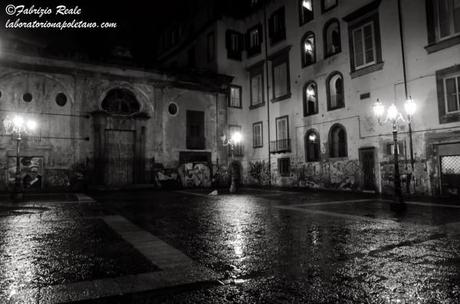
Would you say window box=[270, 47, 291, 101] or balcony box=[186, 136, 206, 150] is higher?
window box=[270, 47, 291, 101]

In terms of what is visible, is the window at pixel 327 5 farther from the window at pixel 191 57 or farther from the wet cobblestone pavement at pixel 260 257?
the wet cobblestone pavement at pixel 260 257

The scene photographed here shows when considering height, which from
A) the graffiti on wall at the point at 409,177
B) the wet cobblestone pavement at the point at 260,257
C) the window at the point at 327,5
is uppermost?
the window at the point at 327,5

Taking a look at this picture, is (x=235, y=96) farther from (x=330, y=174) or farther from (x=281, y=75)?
(x=330, y=174)

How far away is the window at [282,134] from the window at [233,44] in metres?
7.36

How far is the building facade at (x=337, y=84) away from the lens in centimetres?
1416

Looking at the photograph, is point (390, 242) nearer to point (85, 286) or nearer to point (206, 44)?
point (85, 286)

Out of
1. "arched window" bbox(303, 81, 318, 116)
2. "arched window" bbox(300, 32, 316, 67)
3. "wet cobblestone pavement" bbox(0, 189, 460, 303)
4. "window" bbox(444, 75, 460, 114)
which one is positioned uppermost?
"arched window" bbox(300, 32, 316, 67)

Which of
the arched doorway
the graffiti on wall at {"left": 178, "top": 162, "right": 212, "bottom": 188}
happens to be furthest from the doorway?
the arched doorway

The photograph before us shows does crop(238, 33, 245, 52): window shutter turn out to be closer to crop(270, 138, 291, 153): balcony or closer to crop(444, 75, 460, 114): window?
crop(270, 138, 291, 153): balcony

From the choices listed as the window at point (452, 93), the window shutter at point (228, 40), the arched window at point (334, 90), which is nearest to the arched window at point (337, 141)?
the arched window at point (334, 90)

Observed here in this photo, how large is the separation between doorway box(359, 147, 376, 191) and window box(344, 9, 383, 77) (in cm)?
448

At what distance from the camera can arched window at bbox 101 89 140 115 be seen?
68.9 ft

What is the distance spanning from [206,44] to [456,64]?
1889 cm

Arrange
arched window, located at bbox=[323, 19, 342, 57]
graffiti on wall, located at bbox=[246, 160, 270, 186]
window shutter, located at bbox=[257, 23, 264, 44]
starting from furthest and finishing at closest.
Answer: window shutter, located at bbox=[257, 23, 264, 44] → graffiti on wall, located at bbox=[246, 160, 270, 186] → arched window, located at bbox=[323, 19, 342, 57]
